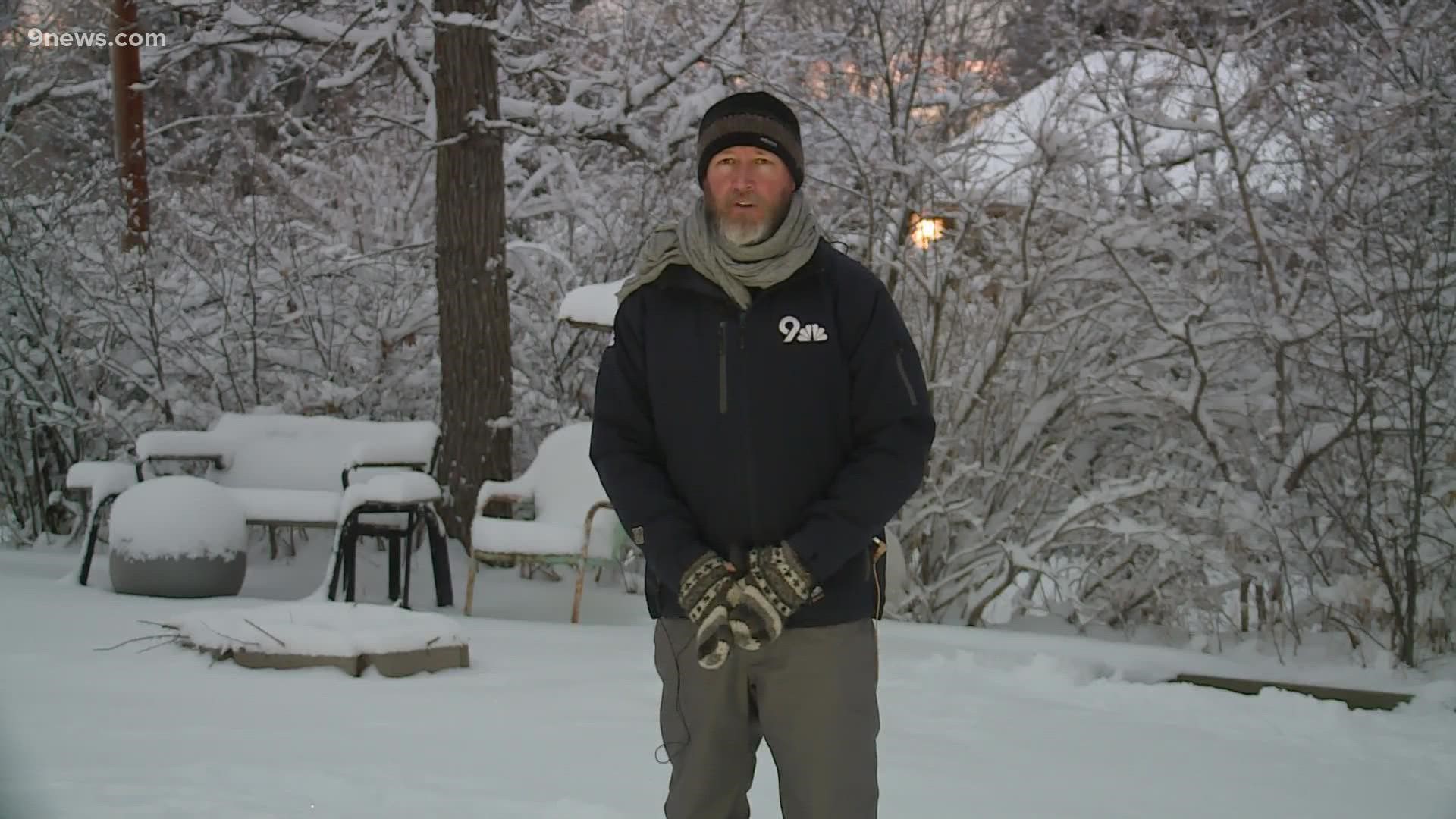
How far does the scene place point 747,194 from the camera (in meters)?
2.39

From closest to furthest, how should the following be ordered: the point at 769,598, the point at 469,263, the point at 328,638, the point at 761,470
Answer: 1. the point at 769,598
2. the point at 761,470
3. the point at 328,638
4. the point at 469,263

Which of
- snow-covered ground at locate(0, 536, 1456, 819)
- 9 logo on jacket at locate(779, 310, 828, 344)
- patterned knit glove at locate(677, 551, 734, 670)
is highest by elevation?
9 logo on jacket at locate(779, 310, 828, 344)

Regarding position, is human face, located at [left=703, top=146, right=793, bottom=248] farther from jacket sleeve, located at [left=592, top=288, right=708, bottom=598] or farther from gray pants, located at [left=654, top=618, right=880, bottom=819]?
gray pants, located at [left=654, top=618, right=880, bottom=819]

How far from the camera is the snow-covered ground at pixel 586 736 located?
10.9ft

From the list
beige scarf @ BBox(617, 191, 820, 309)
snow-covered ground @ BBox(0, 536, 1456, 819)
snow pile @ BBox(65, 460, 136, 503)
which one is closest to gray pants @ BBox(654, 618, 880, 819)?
beige scarf @ BBox(617, 191, 820, 309)

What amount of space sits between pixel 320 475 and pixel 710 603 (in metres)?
5.02

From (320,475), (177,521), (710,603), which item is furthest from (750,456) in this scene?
(320,475)

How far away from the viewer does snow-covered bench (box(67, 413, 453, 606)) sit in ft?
20.0

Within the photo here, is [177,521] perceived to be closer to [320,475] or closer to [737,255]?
[320,475]

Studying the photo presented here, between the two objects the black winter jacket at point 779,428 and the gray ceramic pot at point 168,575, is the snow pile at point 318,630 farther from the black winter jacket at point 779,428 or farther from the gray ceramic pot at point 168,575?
the black winter jacket at point 779,428

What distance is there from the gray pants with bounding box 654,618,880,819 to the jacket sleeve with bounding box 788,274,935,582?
0.58 feet

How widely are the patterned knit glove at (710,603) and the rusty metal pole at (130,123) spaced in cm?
699

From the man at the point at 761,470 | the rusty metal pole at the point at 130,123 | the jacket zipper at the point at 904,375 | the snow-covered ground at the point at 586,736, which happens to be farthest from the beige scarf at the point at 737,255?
the rusty metal pole at the point at 130,123

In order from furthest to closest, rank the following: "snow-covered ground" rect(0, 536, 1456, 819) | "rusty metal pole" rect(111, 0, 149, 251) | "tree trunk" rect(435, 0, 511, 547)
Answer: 1. "rusty metal pole" rect(111, 0, 149, 251)
2. "tree trunk" rect(435, 0, 511, 547)
3. "snow-covered ground" rect(0, 536, 1456, 819)
